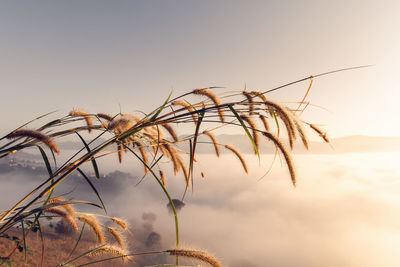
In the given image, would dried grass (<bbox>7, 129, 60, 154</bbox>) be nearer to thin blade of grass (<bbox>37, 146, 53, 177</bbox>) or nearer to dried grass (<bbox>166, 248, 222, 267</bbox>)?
thin blade of grass (<bbox>37, 146, 53, 177</bbox>)

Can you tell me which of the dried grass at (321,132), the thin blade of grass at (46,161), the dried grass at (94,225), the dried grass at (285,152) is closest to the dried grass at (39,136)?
the thin blade of grass at (46,161)

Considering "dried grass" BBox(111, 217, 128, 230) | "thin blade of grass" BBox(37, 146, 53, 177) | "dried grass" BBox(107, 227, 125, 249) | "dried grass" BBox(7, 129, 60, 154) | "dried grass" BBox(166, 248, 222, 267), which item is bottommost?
"dried grass" BBox(107, 227, 125, 249)

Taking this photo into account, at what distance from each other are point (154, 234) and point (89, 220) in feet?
106

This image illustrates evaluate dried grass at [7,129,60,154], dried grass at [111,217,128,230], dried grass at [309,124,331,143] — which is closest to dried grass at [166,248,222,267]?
dried grass at [111,217,128,230]

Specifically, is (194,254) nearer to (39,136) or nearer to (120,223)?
(120,223)

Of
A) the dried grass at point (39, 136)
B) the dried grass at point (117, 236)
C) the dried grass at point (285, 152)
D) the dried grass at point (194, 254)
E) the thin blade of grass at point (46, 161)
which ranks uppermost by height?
the dried grass at point (39, 136)

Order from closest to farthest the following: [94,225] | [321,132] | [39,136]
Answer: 1. [39,136]
2. [94,225]
3. [321,132]

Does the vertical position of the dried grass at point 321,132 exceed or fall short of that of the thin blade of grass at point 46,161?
it falls short

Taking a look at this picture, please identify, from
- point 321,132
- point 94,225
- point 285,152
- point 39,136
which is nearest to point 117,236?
point 94,225

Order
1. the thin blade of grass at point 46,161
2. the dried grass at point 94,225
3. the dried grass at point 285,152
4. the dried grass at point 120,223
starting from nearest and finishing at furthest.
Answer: the thin blade of grass at point 46,161 < the dried grass at point 285,152 < the dried grass at point 94,225 < the dried grass at point 120,223

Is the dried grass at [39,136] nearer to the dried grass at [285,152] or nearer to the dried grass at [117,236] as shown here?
the dried grass at [117,236]

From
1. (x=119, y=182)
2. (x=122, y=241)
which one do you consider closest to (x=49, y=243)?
(x=122, y=241)

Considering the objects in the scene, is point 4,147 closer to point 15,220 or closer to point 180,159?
point 15,220

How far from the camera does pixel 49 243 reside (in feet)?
46.8
